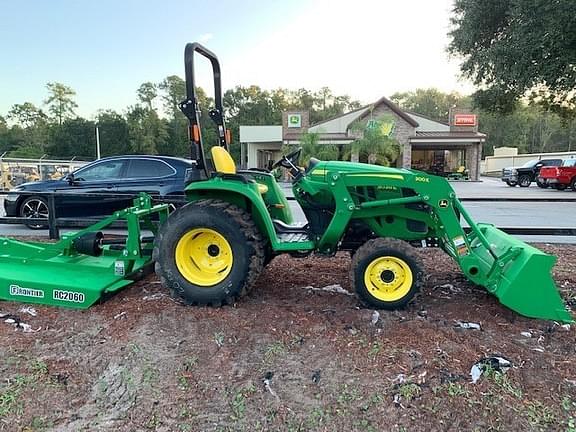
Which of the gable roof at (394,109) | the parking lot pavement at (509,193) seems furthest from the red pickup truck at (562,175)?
the gable roof at (394,109)

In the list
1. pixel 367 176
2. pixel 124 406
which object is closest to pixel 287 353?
pixel 124 406

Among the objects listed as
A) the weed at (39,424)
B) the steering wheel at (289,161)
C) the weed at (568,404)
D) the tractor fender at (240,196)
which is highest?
the steering wheel at (289,161)

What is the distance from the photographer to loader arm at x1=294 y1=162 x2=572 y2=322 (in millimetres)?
3355

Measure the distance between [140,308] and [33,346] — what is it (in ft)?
2.85

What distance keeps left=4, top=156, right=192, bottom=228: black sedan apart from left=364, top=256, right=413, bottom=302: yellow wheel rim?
478 centimetres

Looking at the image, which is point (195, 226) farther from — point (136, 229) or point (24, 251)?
point (24, 251)

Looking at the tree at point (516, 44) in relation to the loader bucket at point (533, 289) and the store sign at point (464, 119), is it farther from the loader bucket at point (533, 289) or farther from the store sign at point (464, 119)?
the loader bucket at point (533, 289)

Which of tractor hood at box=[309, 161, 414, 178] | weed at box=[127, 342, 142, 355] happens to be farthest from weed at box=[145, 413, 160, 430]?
tractor hood at box=[309, 161, 414, 178]

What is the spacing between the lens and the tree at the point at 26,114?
61281mm

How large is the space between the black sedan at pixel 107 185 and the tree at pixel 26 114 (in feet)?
203

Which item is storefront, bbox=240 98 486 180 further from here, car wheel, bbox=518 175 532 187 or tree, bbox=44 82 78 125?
→ tree, bbox=44 82 78 125

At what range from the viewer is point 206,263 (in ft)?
13.1

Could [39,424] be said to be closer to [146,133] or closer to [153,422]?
[153,422]

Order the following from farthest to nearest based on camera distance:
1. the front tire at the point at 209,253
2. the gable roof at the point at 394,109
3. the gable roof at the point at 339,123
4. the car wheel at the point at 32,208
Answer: the gable roof at the point at 339,123 < the gable roof at the point at 394,109 < the car wheel at the point at 32,208 < the front tire at the point at 209,253
